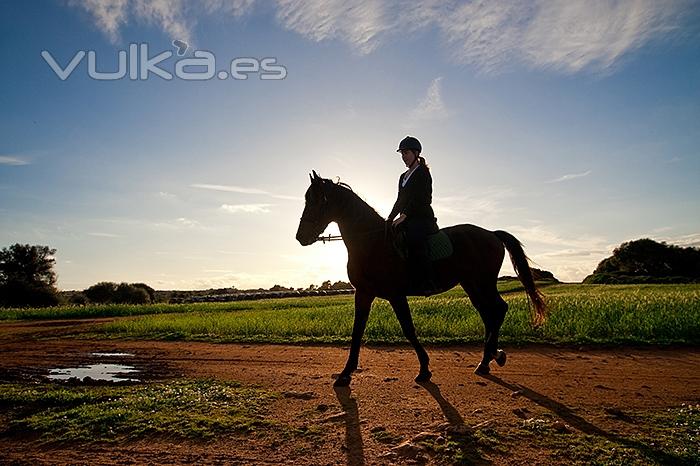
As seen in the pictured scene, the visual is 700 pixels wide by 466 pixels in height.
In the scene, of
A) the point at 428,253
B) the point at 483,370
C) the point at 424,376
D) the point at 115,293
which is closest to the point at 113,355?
the point at 424,376

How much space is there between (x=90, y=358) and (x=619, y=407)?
1056cm

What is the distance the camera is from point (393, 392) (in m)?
6.25

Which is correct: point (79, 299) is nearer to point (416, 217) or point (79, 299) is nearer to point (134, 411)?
point (134, 411)

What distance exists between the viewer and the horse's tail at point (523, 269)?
27.0 ft

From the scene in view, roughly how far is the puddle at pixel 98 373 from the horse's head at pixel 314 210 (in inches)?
151

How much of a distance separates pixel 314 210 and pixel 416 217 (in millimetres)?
1671

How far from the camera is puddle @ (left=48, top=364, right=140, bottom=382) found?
7828 mm

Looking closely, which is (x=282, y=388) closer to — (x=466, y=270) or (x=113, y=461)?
(x=113, y=461)

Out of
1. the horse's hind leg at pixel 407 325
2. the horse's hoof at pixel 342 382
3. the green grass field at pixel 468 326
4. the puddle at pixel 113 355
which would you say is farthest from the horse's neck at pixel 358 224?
the puddle at pixel 113 355

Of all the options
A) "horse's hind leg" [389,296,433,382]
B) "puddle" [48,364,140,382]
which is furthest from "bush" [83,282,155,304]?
"horse's hind leg" [389,296,433,382]

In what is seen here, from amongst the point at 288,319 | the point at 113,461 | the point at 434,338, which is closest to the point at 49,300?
the point at 288,319

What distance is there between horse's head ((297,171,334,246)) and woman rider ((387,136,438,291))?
1.09 metres

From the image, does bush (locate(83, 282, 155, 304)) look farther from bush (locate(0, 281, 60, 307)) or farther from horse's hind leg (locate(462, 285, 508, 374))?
horse's hind leg (locate(462, 285, 508, 374))

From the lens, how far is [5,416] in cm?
552
